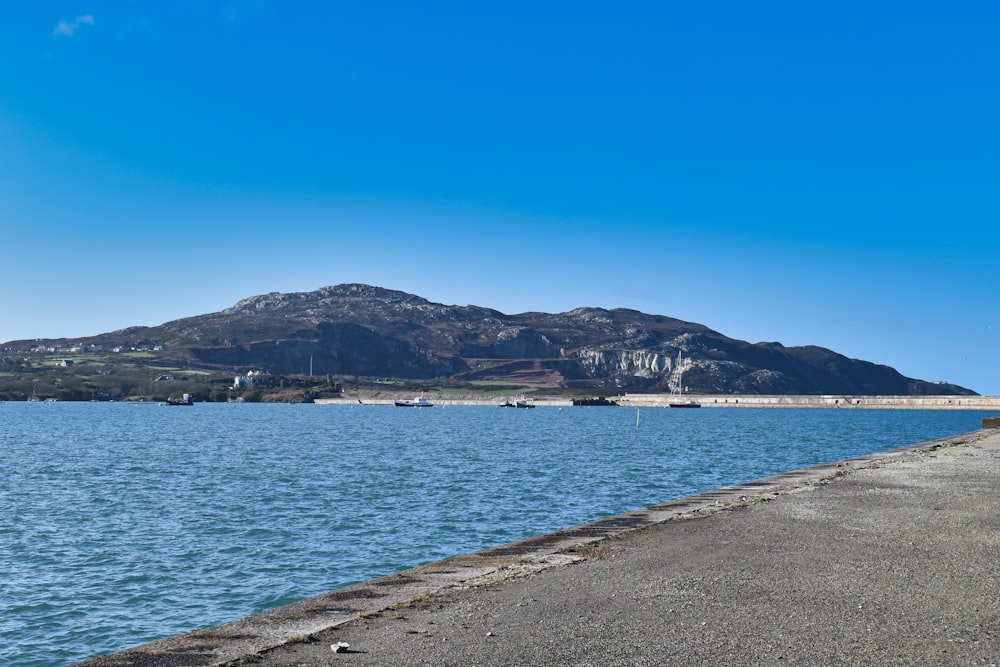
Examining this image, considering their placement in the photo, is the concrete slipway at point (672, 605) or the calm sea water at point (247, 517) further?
the calm sea water at point (247, 517)

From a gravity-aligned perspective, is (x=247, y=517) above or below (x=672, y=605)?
below

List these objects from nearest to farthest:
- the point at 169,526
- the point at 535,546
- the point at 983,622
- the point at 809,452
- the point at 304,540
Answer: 1. the point at 983,622
2. the point at 535,546
3. the point at 304,540
4. the point at 169,526
5. the point at 809,452

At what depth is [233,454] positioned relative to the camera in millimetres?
63844

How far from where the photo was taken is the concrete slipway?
9.14 meters

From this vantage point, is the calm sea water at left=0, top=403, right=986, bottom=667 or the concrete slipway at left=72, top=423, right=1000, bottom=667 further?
the calm sea water at left=0, top=403, right=986, bottom=667

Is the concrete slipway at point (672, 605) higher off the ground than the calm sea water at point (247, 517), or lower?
higher

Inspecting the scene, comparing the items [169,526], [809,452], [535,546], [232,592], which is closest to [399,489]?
[169,526]

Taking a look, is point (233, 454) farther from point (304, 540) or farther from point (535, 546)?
point (535, 546)

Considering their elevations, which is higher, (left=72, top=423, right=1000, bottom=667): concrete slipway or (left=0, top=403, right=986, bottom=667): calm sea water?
(left=72, top=423, right=1000, bottom=667): concrete slipway

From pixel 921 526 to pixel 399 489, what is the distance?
24.4 m

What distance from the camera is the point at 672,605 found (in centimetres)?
1123

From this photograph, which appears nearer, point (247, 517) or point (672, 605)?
point (672, 605)

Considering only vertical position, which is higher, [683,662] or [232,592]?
[683,662]

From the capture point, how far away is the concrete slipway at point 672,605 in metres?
9.14
